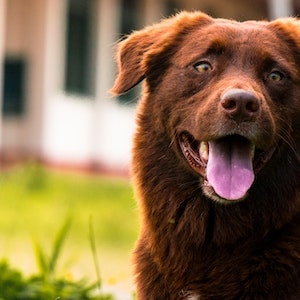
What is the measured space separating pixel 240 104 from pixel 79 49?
16292 mm

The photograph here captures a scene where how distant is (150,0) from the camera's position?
2305 centimetres

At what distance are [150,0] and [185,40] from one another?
17853 mm

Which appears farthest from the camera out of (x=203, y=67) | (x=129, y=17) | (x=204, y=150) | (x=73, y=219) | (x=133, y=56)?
(x=129, y=17)

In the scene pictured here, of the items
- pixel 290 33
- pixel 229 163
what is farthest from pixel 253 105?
pixel 290 33

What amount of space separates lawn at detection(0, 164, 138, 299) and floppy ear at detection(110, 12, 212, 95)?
68.4 inches

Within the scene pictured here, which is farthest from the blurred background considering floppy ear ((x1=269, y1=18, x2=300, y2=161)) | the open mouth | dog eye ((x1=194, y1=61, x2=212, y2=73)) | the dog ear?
the open mouth

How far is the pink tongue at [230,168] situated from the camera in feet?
16.2

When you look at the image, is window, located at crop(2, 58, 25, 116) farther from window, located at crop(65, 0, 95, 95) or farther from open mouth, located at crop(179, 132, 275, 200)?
open mouth, located at crop(179, 132, 275, 200)

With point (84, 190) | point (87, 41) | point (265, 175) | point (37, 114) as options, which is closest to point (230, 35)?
point (265, 175)

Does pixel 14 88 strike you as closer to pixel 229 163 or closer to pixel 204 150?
pixel 204 150

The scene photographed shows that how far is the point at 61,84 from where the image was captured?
20031 millimetres

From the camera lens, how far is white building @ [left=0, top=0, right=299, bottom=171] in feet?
63.7

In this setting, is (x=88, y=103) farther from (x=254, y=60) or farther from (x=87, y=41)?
(x=254, y=60)

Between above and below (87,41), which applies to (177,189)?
above
